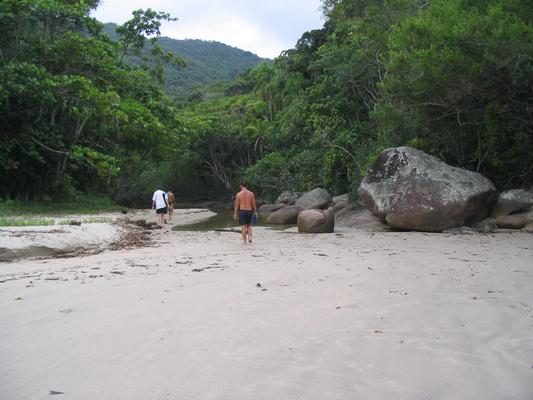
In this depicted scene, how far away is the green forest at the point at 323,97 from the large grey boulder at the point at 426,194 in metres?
1.94

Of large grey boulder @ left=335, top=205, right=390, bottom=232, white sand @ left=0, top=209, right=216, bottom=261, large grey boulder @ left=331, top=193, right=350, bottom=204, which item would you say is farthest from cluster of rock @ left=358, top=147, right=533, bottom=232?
white sand @ left=0, top=209, right=216, bottom=261

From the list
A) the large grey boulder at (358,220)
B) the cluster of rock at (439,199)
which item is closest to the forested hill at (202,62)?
the large grey boulder at (358,220)

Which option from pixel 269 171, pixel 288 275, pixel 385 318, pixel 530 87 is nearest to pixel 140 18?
pixel 269 171

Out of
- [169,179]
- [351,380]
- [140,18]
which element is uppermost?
[140,18]

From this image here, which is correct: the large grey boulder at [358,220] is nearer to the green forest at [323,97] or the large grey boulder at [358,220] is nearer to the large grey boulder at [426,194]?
the large grey boulder at [426,194]

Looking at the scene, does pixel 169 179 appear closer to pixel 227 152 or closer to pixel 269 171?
pixel 227 152

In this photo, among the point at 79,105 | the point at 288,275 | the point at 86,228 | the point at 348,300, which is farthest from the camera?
the point at 79,105

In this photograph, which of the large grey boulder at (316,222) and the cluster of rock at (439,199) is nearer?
the cluster of rock at (439,199)

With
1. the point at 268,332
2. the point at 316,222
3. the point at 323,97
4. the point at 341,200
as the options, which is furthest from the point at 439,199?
the point at 323,97

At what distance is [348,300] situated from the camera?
4.27 meters

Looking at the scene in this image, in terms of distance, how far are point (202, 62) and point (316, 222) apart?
298 feet

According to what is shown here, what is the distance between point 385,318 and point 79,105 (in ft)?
55.2

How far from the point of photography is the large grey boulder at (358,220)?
14508mm

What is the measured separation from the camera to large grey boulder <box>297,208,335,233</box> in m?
13.2
